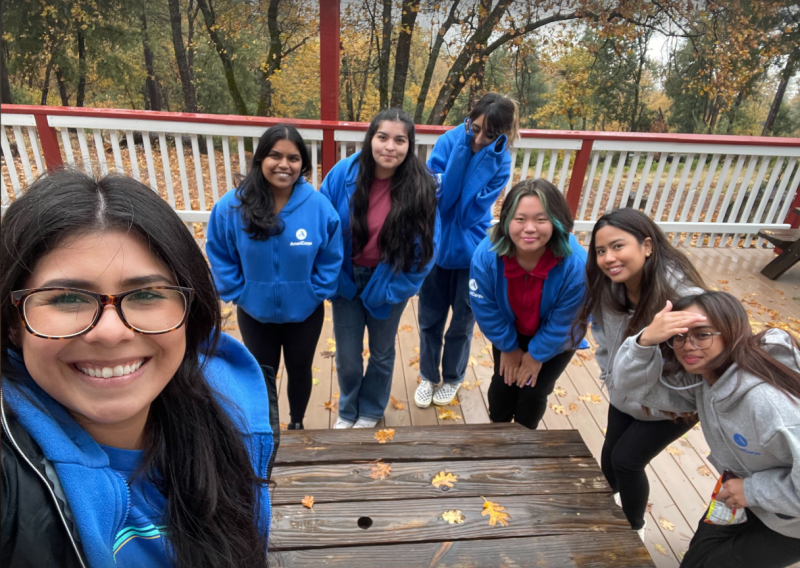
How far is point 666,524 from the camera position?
8.15ft

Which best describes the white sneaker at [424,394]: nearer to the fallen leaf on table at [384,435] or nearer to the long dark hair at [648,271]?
the fallen leaf on table at [384,435]

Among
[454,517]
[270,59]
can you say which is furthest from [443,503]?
[270,59]

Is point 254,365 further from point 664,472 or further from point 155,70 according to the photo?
point 155,70

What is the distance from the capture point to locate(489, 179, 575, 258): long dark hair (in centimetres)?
207

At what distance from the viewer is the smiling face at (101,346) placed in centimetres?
84

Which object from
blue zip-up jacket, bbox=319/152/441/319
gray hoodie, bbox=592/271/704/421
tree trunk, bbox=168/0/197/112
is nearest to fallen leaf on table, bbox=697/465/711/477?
gray hoodie, bbox=592/271/704/421

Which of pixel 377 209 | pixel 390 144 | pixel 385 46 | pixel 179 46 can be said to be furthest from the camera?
pixel 179 46

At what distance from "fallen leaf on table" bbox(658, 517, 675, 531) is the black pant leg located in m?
1.89

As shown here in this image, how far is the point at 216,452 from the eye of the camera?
117 cm

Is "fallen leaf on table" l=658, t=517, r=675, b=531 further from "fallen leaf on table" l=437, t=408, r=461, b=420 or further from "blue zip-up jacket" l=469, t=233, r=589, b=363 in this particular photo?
"fallen leaf on table" l=437, t=408, r=461, b=420

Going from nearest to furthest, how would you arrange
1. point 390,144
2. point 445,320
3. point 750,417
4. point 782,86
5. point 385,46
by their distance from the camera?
1. point 750,417
2. point 390,144
3. point 445,320
4. point 385,46
5. point 782,86

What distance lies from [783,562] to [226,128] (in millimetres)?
4796

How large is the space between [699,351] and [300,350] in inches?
67.6

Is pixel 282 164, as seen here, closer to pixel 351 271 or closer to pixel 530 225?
pixel 351 271
